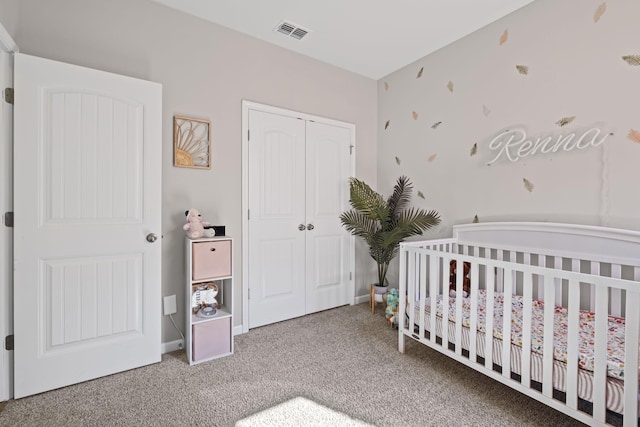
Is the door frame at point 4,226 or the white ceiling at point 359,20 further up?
the white ceiling at point 359,20

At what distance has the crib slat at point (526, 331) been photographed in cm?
143

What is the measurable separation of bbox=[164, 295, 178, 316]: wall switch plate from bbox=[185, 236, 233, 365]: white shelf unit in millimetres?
122

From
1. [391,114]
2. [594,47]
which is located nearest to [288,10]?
[391,114]

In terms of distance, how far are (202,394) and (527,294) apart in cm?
181

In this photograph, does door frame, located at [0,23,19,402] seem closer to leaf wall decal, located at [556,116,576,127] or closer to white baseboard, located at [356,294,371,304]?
white baseboard, located at [356,294,371,304]

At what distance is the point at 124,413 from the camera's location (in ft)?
5.07

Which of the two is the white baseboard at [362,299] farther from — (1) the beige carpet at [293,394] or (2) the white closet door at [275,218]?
(1) the beige carpet at [293,394]

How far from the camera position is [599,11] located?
1.84 meters

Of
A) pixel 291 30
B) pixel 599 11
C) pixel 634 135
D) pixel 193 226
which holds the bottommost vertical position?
pixel 193 226

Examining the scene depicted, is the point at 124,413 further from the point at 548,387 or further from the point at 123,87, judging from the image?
the point at 548,387

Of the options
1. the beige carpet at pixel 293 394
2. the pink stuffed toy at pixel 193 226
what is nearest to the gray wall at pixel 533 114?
the beige carpet at pixel 293 394

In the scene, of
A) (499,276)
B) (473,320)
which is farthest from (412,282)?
(499,276)

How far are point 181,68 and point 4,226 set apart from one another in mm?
1494

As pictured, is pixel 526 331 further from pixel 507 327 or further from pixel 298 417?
pixel 298 417
